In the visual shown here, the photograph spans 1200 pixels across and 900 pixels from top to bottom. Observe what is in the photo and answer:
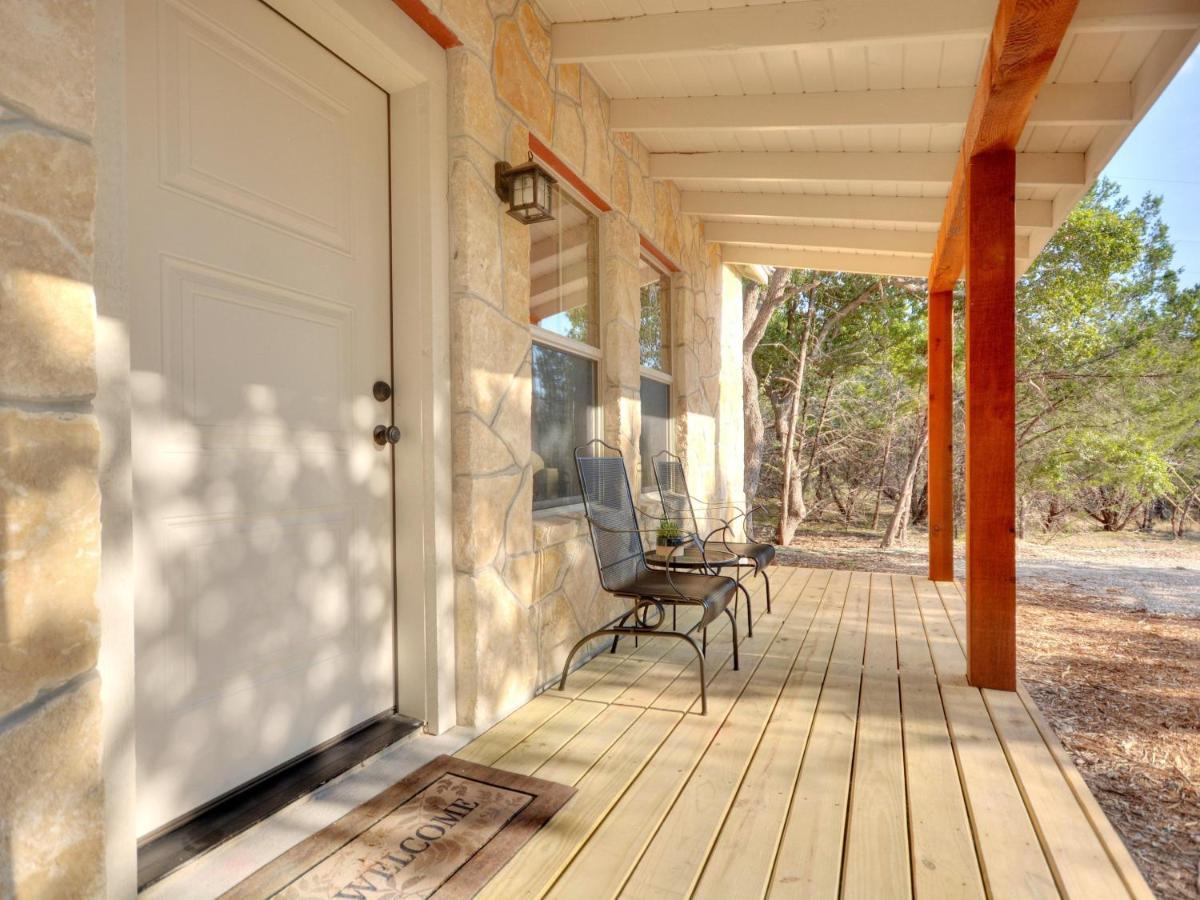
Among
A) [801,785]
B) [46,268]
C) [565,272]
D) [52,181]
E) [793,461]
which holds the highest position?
[565,272]

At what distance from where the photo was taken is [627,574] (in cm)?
293

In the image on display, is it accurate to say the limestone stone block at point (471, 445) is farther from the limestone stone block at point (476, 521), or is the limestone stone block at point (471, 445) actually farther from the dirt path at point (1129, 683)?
the dirt path at point (1129, 683)

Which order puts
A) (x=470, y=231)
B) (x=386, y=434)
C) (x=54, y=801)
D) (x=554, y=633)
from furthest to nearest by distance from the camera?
(x=554, y=633), (x=470, y=231), (x=386, y=434), (x=54, y=801)

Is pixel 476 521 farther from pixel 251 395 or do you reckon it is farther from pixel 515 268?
pixel 515 268

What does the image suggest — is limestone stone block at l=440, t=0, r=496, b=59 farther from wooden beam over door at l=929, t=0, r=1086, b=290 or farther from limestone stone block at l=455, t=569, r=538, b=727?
limestone stone block at l=455, t=569, r=538, b=727

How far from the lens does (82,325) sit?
1140 millimetres

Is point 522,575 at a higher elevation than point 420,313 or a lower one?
lower

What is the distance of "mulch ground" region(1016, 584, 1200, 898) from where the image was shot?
1966 mm

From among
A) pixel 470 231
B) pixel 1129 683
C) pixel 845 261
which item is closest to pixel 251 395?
pixel 470 231

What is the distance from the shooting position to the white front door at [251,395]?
1508 millimetres

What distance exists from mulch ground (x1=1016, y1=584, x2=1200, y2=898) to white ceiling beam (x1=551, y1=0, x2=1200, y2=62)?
244 centimetres

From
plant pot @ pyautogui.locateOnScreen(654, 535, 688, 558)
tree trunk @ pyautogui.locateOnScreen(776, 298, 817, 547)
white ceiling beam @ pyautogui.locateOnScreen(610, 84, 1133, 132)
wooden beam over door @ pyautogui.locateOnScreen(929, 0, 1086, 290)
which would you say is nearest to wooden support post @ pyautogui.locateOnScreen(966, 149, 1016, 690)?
wooden beam over door @ pyautogui.locateOnScreen(929, 0, 1086, 290)

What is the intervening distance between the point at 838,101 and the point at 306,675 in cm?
316

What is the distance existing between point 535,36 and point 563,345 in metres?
1.25
